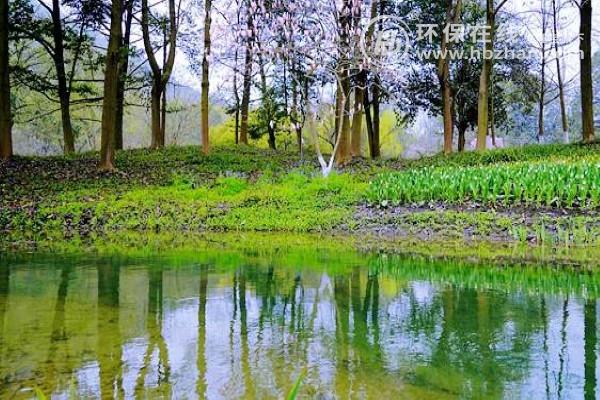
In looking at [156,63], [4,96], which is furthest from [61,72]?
[4,96]

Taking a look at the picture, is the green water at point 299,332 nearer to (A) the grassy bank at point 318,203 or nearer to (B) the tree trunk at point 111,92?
(A) the grassy bank at point 318,203

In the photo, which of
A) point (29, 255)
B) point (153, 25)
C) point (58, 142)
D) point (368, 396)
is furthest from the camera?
point (58, 142)

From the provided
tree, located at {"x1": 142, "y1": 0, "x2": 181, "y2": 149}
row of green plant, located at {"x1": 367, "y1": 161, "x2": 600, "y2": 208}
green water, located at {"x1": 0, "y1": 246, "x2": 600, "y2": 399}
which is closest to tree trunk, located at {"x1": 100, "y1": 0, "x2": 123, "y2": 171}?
tree, located at {"x1": 142, "y1": 0, "x2": 181, "y2": 149}

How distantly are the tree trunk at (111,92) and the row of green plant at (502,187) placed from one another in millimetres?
6378

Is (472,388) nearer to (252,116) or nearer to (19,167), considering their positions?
(19,167)

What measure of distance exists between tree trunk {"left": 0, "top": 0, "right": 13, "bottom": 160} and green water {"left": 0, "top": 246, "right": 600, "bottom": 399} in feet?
34.7

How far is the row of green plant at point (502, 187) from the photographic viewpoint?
25.4 feet

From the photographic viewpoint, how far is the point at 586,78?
50.3ft

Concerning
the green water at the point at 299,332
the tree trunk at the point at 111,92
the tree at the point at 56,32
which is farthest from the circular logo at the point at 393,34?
the green water at the point at 299,332

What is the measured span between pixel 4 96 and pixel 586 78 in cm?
1585

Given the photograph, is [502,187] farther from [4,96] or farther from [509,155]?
[4,96]

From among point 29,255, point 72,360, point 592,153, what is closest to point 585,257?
point 72,360

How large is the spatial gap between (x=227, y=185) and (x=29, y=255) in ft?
19.1

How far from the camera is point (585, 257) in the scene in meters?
5.23
